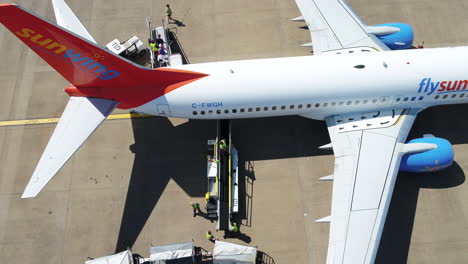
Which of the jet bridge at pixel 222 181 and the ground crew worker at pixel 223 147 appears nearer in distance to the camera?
the jet bridge at pixel 222 181

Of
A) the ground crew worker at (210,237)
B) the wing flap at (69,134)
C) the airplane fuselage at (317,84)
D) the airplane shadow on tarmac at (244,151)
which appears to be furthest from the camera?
the airplane shadow on tarmac at (244,151)

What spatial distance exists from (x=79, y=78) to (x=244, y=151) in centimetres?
941

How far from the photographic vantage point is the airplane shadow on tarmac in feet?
60.2

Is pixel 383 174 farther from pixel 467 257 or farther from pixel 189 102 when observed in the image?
pixel 189 102

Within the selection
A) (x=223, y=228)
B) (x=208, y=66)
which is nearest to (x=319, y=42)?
(x=208, y=66)

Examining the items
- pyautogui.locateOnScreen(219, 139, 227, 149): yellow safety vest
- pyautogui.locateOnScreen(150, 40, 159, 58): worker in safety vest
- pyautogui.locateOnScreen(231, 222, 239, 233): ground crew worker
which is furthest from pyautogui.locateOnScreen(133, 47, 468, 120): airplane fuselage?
pyautogui.locateOnScreen(231, 222, 239, 233): ground crew worker

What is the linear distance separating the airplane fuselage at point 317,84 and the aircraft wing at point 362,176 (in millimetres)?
1069

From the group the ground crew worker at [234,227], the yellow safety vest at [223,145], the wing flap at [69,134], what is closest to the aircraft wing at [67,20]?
the wing flap at [69,134]

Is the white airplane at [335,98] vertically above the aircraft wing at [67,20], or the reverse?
the aircraft wing at [67,20]

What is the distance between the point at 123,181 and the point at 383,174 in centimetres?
1358

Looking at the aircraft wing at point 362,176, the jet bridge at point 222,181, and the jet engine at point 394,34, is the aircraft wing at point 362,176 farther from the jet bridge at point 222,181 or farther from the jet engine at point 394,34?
the jet bridge at point 222,181

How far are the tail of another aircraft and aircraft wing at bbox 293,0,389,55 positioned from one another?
813 centimetres

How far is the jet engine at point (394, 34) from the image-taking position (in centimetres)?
2052

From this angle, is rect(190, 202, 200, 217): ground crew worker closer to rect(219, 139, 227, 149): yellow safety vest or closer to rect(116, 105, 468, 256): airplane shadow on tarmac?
rect(116, 105, 468, 256): airplane shadow on tarmac
